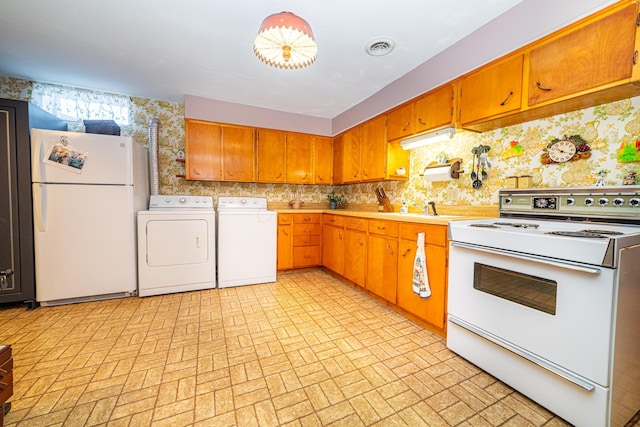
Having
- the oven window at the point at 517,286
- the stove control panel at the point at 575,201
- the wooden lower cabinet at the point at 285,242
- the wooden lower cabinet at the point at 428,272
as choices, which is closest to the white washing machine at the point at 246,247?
the wooden lower cabinet at the point at 285,242

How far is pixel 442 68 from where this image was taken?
7.58ft

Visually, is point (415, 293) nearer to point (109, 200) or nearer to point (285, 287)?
point (285, 287)

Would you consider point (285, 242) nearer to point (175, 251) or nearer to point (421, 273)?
point (175, 251)

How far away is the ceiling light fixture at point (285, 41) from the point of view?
1440mm

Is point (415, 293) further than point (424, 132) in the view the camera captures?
No

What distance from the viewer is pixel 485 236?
1547 mm

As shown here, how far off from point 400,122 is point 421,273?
169 cm

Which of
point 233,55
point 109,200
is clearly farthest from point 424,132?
point 109,200

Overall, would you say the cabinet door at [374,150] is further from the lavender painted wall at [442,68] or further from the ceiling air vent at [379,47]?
the ceiling air vent at [379,47]

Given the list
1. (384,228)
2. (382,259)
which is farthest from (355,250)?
(384,228)

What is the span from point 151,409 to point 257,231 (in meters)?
2.15

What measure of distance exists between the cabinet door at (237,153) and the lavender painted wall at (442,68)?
148 mm

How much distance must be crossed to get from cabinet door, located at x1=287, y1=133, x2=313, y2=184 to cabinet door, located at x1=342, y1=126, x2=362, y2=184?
593 millimetres

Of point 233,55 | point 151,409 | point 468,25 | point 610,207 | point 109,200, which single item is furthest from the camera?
point 109,200
